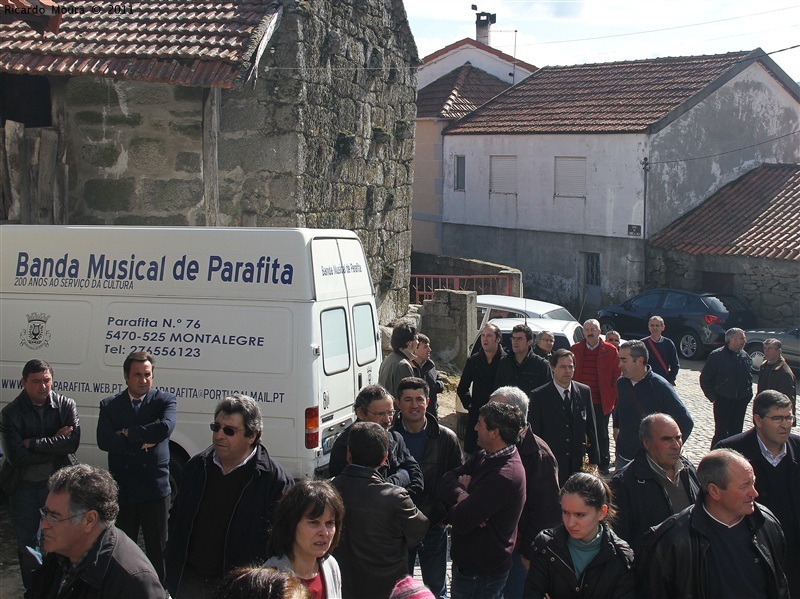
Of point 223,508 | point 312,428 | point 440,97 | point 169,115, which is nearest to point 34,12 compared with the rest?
point 169,115

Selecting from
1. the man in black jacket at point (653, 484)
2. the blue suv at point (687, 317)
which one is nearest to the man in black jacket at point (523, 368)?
the man in black jacket at point (653, 484)

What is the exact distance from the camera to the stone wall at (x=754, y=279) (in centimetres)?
2216

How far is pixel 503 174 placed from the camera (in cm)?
2972

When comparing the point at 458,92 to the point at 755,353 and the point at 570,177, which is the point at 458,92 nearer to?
the point at 570,177

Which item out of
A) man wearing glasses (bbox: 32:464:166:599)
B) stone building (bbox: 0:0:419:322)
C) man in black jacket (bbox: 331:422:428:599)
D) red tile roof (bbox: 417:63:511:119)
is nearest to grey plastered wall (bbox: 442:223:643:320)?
red tile roof (bbox: 417:63:511:119)

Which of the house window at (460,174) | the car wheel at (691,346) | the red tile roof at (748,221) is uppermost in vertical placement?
the house window at (460,174)

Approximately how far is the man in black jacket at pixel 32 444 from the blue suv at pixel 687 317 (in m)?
16.7

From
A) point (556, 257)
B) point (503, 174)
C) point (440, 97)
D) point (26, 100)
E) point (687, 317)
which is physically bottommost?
point (687, 317)

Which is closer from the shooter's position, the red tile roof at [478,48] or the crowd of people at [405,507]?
the crowd of people at [405,507]

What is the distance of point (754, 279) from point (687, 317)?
3.32m

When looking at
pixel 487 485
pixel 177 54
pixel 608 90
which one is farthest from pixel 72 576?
pixel 608 90

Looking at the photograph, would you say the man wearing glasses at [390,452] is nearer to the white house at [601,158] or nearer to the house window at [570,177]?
the white house at [601,158]

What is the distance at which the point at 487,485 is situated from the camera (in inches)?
197

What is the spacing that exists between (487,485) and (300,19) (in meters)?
7.76
